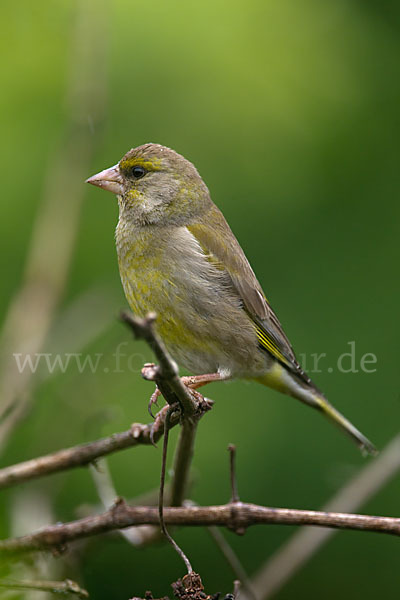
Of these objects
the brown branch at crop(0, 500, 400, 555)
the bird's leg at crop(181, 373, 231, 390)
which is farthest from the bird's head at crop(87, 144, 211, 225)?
the brown branch at crop(0, 500, 400, 555)

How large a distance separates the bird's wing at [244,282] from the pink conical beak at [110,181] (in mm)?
442

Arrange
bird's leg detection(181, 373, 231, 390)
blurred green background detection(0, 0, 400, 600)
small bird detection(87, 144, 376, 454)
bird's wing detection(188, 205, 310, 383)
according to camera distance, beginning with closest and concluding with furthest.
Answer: bird's leg detection(181, 373, 231, 390) → small bird detection(87, 144, 376, 454) → bird's wing detection(188, 205, 310, 383) → blurred green background detection(0, 0, 400, 600)

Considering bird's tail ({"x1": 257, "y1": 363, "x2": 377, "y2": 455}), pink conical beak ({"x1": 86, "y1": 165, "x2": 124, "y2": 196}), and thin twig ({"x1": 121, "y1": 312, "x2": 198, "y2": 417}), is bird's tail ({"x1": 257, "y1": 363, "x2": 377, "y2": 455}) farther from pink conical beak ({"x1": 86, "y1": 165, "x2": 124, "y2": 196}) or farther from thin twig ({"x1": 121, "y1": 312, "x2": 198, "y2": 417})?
thin twig ({"x1": 121, "y1": 312, "x2": 198, "y2": 417})

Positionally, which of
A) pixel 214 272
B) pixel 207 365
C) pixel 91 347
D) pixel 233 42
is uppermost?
pixel 233 42

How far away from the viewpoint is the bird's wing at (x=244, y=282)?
393 cm

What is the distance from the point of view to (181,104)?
15.6ft

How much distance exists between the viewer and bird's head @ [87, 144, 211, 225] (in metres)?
3.96

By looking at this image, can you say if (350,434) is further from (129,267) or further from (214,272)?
(129,267)

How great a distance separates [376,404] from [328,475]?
2.33ft

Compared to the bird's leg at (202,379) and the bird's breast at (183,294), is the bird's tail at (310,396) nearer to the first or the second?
the bird's breast at (183,294)

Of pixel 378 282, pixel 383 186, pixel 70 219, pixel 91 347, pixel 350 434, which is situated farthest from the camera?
pixel 383 186

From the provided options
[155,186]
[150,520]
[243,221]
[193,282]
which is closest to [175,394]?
[150,520]

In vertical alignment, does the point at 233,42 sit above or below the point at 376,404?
above

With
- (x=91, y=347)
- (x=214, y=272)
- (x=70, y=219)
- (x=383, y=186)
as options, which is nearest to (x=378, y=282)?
(x=383, y=186)
